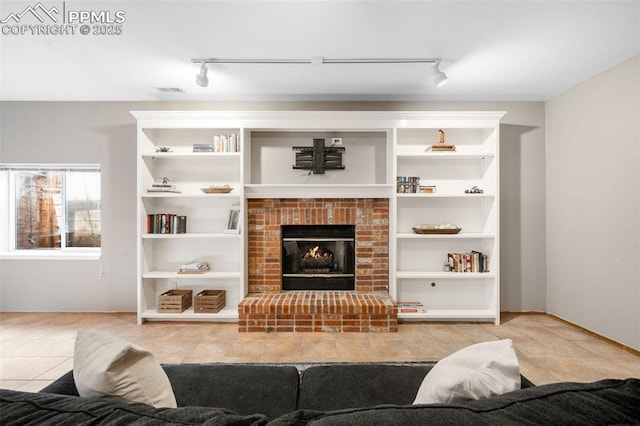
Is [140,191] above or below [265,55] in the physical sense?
below

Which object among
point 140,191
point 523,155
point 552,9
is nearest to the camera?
point 552,9

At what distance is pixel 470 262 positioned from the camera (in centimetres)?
351

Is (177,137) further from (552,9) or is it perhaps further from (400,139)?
(552,9)

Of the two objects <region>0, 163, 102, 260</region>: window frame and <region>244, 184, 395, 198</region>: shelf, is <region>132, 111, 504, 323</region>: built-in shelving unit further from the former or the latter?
<region>0, 163, 102, 260</region>: window frame

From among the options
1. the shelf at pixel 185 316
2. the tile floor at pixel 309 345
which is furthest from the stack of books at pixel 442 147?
the shelf at pixel 185 316

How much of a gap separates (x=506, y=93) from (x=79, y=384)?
14.2 feet

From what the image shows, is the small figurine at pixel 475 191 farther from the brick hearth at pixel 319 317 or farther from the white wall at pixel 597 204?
the brick hearth at pixel 319 317

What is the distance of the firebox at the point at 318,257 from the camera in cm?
375

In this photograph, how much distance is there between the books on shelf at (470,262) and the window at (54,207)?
455 cm

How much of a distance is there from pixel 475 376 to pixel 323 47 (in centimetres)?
253

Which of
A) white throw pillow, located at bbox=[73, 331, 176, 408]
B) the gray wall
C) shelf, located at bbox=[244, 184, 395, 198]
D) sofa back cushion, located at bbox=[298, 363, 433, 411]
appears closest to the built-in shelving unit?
shelf, located at bbox=[244, 184, 395, 198]

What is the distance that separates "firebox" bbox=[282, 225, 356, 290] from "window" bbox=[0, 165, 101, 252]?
8.30ft

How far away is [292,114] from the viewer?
336 cm

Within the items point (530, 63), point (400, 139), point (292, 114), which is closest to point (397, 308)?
point (400, 139)
